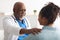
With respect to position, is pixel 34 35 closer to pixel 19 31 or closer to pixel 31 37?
pixel 31 37

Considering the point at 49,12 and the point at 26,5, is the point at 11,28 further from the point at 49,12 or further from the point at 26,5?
the point at 26,5

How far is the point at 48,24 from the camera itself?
1.24 meters

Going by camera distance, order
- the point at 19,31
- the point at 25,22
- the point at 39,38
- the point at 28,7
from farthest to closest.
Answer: the point at 28,7
the point at 25,22
the point at 19,31
the point at 39,38

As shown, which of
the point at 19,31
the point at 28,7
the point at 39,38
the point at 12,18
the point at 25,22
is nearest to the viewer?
the point at 39,38

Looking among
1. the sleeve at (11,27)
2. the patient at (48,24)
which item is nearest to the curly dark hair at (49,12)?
the patient at (48,24)

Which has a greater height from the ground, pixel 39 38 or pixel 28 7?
pixel 28 7

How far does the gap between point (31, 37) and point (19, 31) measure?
1.26 ft

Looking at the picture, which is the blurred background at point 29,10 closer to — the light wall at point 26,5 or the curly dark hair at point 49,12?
the light wall at point 26,5

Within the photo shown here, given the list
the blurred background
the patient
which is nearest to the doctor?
the patient

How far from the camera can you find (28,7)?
2955 millimetres

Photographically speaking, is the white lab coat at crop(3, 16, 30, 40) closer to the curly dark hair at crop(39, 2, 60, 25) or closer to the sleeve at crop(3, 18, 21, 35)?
the sleeve at crop(3, 18, 21, 35)

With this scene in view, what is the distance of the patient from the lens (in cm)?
119

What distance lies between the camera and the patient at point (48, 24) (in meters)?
1.19

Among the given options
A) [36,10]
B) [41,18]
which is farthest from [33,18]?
[41,18]
